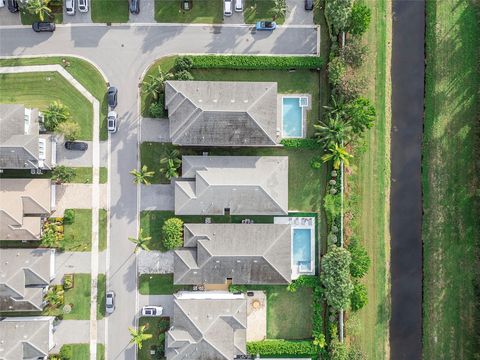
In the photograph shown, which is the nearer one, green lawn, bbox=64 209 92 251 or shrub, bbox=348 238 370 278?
shrub, bbox=348 238 370 278

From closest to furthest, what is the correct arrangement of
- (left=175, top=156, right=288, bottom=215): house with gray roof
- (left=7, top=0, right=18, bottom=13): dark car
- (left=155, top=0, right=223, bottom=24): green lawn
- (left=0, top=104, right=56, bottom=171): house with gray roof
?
1. (left=0, top=104, right=56, bottom=171): house with gray roof
2. (left=175, top=156, right=288, bottom=215): house with gray roof
3. (left=7, top=0, right=18, bottom=13): dark car
4. (left=155, top=0, right=223, bottom=24): green lawn

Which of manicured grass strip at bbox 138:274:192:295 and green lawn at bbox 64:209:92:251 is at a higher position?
green lawn at bbox 64:209:92:251

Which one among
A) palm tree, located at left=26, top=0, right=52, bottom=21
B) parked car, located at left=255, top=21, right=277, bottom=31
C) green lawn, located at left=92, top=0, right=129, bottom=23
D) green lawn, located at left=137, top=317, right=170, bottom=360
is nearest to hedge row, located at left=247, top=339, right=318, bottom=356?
green lawn, located at left=137, top=317, right=170, bottom=360

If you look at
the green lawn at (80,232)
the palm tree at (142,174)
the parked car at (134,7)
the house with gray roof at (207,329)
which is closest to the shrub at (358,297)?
the house with gray roof at (207,329)

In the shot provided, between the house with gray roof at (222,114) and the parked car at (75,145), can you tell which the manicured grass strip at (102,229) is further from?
the house with gray roof at (222,114)

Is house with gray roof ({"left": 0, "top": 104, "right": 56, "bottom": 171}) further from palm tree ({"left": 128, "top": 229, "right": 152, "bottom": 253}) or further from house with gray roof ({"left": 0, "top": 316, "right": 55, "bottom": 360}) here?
house with gray roof ({"left": 0, "top": 316, "right": 55, "bottom": 360})

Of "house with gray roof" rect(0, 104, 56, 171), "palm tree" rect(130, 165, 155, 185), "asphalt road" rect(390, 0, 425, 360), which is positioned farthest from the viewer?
"asphalt road" rect(390, 0, 425, 360)

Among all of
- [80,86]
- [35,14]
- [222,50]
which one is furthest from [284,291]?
[35,14]
